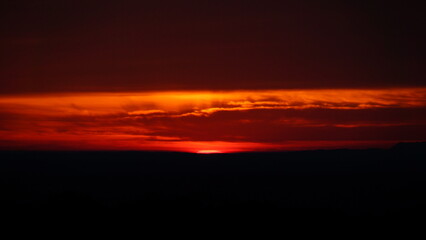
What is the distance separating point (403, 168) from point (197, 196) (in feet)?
119

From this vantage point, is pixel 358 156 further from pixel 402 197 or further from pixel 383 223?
pixel 383 223

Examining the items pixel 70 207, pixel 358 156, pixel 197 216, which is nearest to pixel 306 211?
pixel 197 216

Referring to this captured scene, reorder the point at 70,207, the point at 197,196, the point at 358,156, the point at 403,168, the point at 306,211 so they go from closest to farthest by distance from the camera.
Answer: the point at 70,207 < the point at 306,211 < the point at 197,196 < the point at 403,168 < the point at 358,156

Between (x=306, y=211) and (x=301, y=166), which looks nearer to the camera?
(x=306, y=211)

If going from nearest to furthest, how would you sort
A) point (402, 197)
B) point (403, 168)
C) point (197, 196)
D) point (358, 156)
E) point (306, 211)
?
point (306, 211) → point (197, 196) → point (402, 197) → point (403, 168) → point (358, 156)

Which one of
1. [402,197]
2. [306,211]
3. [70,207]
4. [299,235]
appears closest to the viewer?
[299,235]

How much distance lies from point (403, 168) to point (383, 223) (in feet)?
115

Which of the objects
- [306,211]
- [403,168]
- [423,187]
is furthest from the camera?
[403,168]

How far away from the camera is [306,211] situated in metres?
49.0

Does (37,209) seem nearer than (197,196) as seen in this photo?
Yes

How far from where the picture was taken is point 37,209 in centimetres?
4619

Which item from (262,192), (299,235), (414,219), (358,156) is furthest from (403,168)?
(299,235)

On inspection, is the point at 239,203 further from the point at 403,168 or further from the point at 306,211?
the point at 403,168

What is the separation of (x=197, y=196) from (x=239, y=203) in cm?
524
